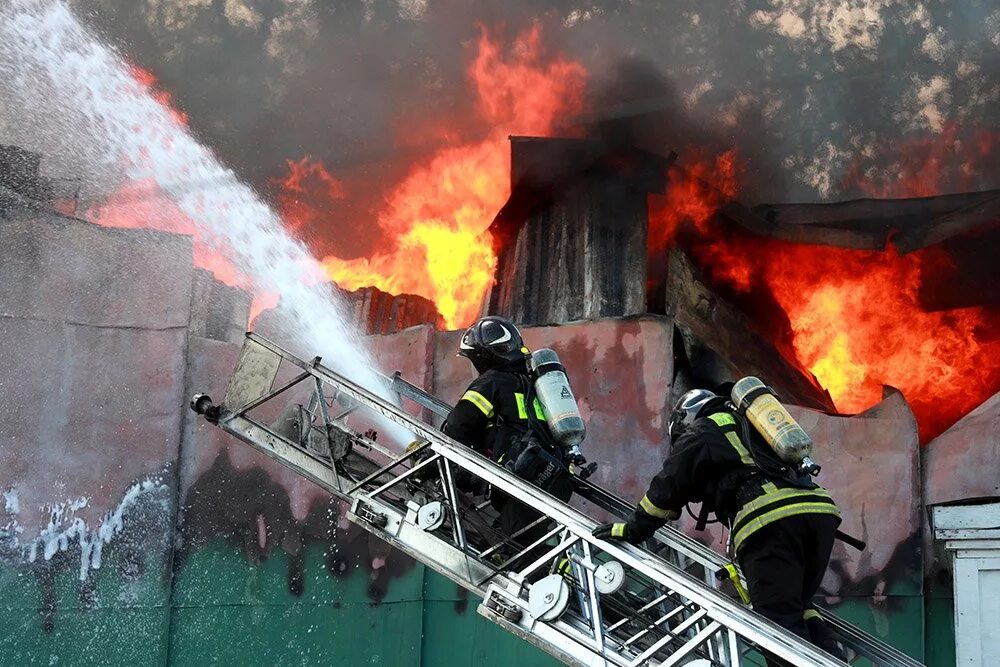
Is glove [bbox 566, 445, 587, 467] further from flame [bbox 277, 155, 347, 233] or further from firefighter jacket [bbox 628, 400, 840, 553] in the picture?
flame [bbox 277, 155, 347, 233]

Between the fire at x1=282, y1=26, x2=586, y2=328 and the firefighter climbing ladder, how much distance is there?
508 cm

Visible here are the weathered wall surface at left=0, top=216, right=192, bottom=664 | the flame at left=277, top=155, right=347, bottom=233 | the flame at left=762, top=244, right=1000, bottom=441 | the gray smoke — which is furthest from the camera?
the flame at left=277, top=155, right=347, bottom=233

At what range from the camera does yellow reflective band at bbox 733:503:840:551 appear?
4.86m

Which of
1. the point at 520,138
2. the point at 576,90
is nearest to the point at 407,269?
the point at 520,138

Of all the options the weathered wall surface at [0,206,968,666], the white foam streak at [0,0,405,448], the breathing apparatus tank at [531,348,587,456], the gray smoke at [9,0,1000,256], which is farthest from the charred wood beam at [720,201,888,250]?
the breathing apparatus tank at [531,348,587,456]

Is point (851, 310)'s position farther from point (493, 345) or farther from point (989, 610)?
point (493, 345)

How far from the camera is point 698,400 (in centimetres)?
548

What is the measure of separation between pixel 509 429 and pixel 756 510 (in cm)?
159

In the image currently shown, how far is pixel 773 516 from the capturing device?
16.0 feet

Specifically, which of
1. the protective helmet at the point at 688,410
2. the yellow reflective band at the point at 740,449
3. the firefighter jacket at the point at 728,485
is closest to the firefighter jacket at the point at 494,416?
the protective helmet at the point at 688,410

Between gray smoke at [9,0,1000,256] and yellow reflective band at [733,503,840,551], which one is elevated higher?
gray smoke at [9,0,1000,256]

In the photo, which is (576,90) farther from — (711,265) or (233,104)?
(233,104)

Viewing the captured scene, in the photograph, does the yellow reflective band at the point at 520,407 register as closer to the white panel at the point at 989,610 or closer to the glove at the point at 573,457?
the glove at the point at 573,457

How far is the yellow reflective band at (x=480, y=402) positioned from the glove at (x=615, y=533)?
4.27 ft
